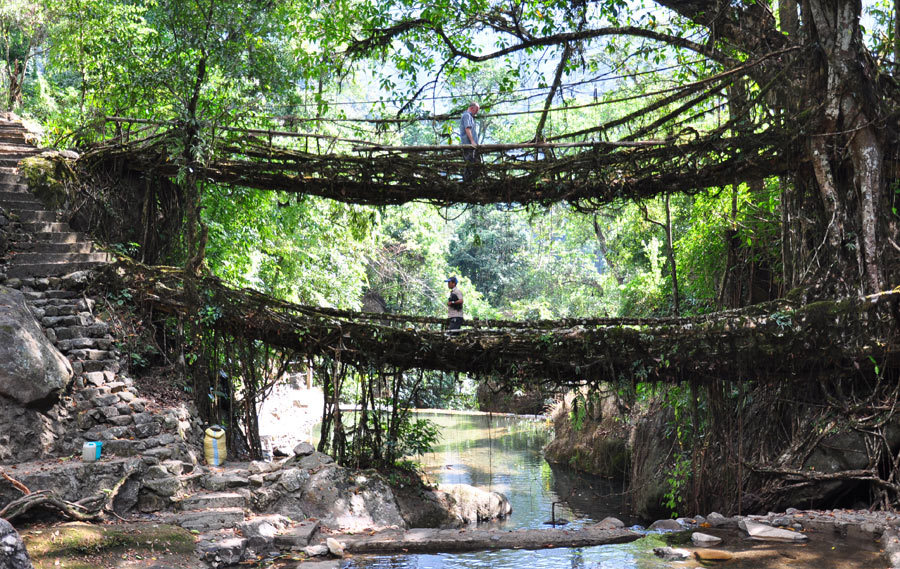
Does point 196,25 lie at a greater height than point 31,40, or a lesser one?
lesser

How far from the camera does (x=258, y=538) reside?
6.68 meters

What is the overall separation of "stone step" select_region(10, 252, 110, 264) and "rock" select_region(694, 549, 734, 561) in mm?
7745

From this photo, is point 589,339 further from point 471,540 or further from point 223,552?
point 223,552

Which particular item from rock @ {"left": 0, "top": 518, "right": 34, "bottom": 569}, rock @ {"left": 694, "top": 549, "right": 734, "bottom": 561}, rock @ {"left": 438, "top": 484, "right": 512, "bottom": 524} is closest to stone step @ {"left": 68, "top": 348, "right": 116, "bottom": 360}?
rock @ {"left": 438, "top": 484, "right": 512, "bottom": 524}

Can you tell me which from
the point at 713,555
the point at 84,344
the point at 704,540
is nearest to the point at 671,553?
the point at 713,555

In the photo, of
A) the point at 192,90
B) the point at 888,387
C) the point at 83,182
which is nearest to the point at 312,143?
the point at 192,90

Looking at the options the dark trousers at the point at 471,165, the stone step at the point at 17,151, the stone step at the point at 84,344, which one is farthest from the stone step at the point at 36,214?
the dark trousers at the point at 471,165

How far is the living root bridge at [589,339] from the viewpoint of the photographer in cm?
780

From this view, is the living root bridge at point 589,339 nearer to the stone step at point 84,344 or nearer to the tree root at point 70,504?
the stone step at point 84,344

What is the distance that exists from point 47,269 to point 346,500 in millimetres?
4697

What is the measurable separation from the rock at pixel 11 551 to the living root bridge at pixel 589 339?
500cm

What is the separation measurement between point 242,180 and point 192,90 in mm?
1802

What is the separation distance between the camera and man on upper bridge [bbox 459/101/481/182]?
8.81 metres

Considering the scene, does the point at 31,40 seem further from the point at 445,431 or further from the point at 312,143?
the point at 445,431
